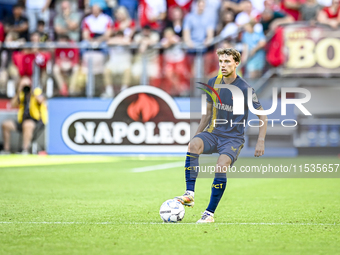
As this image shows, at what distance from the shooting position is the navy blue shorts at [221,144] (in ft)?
18.4

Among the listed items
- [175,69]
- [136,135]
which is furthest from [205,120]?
[136,135]

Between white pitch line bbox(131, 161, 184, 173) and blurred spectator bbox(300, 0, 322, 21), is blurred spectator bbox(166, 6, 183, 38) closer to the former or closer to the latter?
blurred spectator bbox(300, 0, 322, 21)

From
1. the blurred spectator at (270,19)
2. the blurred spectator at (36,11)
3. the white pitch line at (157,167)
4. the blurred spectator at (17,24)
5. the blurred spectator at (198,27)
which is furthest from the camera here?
the blurred spectator at (36,11)

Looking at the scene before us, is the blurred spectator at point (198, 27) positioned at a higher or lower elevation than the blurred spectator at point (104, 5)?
lower

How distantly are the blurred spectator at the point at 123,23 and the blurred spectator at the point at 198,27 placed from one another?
1.59m

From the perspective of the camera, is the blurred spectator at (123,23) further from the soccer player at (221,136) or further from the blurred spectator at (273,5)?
the soccer player at (221,136)

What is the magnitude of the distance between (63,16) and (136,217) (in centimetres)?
1138

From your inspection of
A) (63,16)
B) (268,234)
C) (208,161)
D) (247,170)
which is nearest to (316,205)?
(268,234)

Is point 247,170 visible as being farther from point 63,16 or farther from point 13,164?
point 63,16

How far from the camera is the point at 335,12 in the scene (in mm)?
14430

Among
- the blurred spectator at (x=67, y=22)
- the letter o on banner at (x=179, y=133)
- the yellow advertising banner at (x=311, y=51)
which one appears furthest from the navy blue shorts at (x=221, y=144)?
the blurred spectator at (x=67, y=22)

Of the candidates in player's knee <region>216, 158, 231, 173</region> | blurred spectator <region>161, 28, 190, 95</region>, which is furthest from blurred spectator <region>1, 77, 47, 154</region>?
player's knee <region>216, 158, 231, 173</region>

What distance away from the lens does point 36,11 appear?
54.1ft

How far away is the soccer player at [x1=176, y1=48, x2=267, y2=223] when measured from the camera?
5480mm
